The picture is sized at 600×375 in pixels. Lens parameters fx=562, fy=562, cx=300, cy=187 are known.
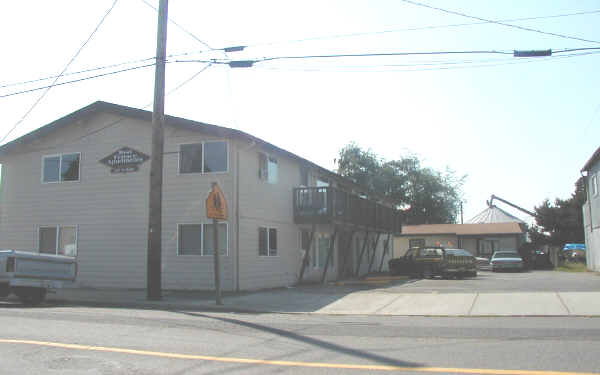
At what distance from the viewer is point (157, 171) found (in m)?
15.2

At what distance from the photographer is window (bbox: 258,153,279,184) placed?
66.7ft

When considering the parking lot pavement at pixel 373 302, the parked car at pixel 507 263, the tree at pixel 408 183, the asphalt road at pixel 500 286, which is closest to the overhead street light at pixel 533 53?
the parking lot pavement at pixel 373 302

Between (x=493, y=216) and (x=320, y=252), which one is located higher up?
(x=493, y=216)

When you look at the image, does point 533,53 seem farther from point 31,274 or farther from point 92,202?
point 92,202

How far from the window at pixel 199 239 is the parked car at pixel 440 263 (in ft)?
38.0

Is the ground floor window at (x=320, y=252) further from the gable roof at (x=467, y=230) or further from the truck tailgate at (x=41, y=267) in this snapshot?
the gable roof at (x=467, y=230)

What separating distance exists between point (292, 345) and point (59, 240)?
15302 mm

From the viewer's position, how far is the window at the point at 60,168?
20.9 meters

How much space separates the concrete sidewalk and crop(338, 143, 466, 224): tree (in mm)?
38186

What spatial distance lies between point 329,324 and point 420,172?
48.2m

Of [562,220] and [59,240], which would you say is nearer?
[59,240]

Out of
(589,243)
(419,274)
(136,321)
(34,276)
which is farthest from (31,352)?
(589,243)

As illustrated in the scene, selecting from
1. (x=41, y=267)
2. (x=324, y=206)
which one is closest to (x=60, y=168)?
(x=41, y=267)

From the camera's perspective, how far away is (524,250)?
1534 inches
